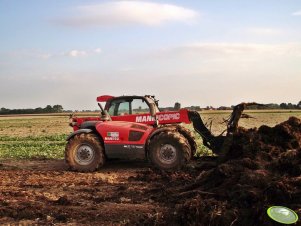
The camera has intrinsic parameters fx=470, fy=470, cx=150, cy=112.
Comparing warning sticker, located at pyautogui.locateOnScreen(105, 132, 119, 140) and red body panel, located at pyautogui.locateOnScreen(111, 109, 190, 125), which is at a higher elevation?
red body panel, located at pyautogui.locateOnScreen(111, 109, 190, 125)

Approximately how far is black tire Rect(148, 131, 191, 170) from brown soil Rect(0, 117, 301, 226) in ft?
1.63

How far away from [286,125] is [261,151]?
Answer: 1285 millimetres

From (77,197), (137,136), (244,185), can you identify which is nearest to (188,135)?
(137,136)

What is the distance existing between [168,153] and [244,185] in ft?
17.9

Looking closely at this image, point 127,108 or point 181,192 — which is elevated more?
point 127,108

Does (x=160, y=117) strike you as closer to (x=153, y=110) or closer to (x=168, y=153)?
(x=153, y=110)

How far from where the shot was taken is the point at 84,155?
1393 centimetres

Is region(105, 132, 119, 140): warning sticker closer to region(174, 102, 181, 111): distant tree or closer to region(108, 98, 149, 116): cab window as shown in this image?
region(108, 98, 149, 116): cab window

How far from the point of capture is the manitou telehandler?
1344 cm

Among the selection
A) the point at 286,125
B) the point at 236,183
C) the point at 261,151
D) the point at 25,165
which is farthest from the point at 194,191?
the point at 25,165

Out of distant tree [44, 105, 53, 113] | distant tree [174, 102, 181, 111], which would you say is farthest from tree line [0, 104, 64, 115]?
distant tree [174, 102, 181, 111]

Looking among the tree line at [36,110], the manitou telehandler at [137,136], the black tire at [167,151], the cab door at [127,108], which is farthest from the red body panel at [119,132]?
the tree line at [36,110]

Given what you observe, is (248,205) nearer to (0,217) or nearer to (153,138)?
(0,217)

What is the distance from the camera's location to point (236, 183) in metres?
8.52
